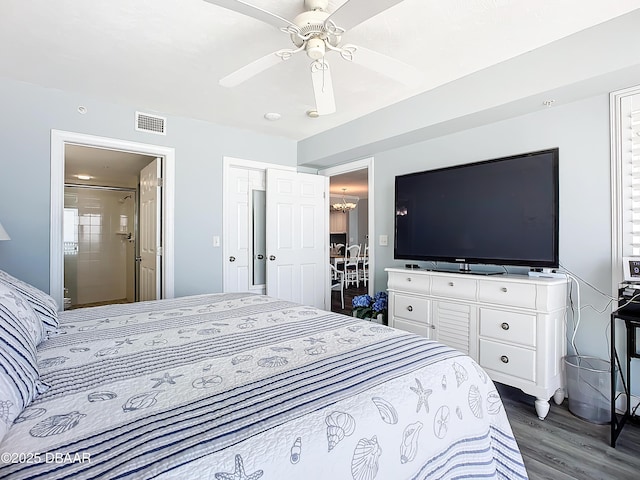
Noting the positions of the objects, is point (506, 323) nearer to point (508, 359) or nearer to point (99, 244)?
point (508, 359)

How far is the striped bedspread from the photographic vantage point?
666 mm

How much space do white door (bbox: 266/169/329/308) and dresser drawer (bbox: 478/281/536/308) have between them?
7.42ft

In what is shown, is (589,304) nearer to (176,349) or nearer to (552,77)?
(552,77)

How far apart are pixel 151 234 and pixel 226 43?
7.64 ft

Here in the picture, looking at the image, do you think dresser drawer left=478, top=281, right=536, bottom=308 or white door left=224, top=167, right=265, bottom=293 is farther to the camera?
white door left=224, top=167, right=265, bottom=293

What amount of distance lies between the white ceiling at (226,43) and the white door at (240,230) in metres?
1.10

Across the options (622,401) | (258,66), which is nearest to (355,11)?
(258,66)

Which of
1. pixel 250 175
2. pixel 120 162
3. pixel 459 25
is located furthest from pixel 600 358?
pixel 120 162

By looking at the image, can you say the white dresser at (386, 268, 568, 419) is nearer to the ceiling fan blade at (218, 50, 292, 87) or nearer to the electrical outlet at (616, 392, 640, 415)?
the electrical outlet at (616, 392, 640, 415)

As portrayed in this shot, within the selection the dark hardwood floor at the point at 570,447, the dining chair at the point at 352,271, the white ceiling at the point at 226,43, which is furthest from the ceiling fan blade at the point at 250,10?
the dining chair at the point at 352,271

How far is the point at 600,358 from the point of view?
229 cm

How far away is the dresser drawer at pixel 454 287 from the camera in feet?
8.32

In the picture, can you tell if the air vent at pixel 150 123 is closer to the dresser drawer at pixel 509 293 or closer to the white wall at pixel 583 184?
the white wall at pixel 583 184

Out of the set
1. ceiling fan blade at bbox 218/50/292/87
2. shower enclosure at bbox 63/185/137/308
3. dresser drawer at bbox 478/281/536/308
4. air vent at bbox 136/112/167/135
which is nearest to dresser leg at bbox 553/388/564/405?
dresser drawer at bbox 478/281/536/308
